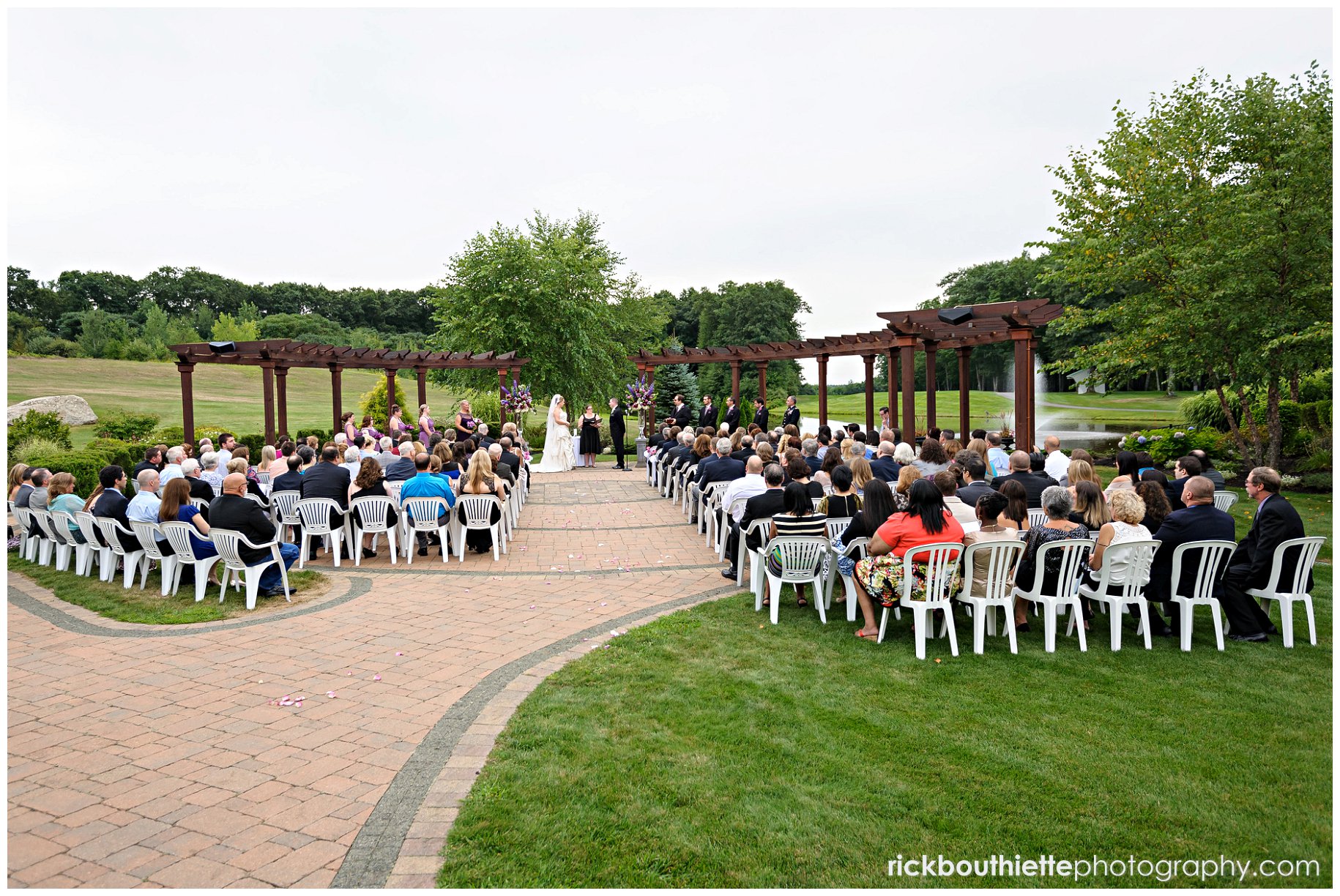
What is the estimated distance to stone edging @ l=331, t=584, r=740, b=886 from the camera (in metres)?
2.91

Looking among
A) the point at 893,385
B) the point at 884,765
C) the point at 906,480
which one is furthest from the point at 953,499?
the point at 893,385

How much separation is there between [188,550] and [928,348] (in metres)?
13.3

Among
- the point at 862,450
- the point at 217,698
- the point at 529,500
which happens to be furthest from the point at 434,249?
the point at 217,698

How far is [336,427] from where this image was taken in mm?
17266

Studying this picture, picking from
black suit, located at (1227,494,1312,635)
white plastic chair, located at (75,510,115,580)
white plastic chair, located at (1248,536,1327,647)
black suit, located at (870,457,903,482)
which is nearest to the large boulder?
white plastic chair, located at (75,510,115,580)

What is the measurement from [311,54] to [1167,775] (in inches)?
258

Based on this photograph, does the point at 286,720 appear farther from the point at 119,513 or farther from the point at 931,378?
the point at 931,378

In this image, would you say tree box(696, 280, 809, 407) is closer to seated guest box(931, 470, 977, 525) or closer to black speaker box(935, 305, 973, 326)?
black speaker box(935, 305, 973, 326)

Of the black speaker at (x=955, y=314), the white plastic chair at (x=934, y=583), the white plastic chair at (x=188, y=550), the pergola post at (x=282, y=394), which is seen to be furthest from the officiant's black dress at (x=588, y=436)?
the white plastic chair at (x=934, y=583)

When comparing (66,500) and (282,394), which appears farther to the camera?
(282,394)

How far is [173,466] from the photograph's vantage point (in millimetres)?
8883

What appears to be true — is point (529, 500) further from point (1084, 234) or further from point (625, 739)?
point (1084, 234)

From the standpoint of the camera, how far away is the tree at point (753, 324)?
169 ft

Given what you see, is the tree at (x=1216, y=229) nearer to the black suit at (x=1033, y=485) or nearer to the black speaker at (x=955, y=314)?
the black speaker at (x=955, y=314)
